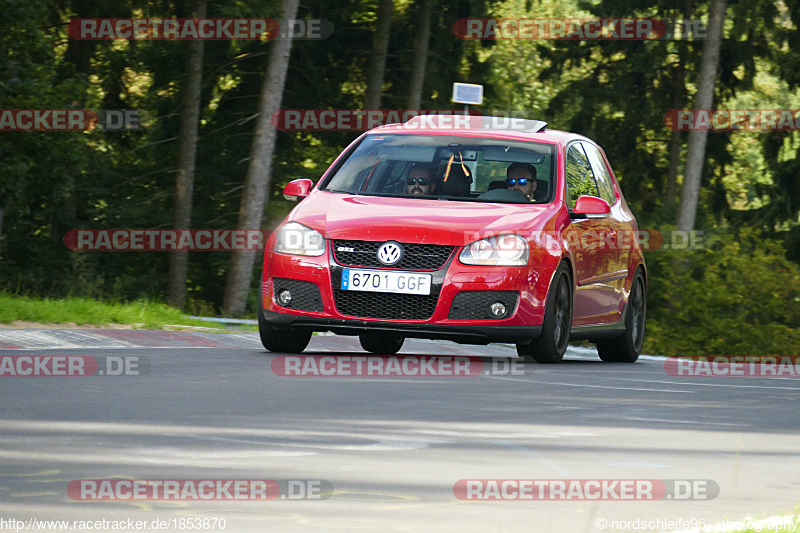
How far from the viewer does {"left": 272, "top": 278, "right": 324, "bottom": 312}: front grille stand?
12.0 m

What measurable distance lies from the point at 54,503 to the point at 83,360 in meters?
5.77

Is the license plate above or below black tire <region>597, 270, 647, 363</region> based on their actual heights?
above

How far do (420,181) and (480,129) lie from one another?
→ 95cm

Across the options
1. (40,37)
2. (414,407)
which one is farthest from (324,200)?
(40,37)

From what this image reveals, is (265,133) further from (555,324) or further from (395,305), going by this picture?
(395,305)

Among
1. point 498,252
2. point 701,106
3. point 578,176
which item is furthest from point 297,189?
point 701,106

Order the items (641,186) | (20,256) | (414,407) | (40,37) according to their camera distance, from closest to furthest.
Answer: (414,407), (40,37), (20,256), (641,186)

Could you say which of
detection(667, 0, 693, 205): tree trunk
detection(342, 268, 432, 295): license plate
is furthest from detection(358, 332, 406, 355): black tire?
detection(667, 0, 693, 205): tree trunk

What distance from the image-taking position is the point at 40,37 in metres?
33.2

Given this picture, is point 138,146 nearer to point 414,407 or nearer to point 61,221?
point 61,221

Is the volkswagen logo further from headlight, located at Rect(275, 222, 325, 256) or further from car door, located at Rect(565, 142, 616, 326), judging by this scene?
car door, located at Rect(565, 142, 616, 326)

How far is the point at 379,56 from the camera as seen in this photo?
39.6 m

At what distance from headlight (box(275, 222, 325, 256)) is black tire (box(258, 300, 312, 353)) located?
2.28ft

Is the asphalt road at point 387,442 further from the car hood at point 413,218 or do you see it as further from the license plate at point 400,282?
the car hood at point 413,218
